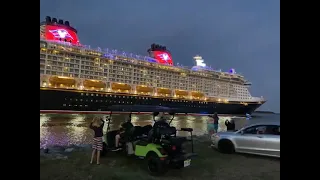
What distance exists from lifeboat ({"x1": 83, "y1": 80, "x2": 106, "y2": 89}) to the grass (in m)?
35.9

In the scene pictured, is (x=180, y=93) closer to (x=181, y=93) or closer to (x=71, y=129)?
(x=181, y=93)

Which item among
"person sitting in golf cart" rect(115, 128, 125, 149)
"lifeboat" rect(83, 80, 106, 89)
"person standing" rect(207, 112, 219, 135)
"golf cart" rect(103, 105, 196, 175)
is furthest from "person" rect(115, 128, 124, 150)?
"lifeboat" rect(83, 80, 106, 89)

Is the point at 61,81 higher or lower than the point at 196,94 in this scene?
higher

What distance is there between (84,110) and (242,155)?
33.3 metres

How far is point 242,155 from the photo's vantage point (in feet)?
27.9

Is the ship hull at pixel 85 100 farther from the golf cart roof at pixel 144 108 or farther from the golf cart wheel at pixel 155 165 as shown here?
the golf cart wheel at pixel 155 165

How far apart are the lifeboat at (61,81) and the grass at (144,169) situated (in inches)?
1326

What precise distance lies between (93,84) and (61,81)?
546 centimetres

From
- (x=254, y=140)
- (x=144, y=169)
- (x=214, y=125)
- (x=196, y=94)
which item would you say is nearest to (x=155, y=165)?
(x=144, y=169)

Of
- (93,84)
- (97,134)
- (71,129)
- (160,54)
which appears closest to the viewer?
(97,134)

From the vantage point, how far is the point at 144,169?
663 centimetres

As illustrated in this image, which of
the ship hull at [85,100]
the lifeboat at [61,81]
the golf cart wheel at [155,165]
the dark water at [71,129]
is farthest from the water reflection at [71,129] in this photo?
the lifeboat at [61,81]
